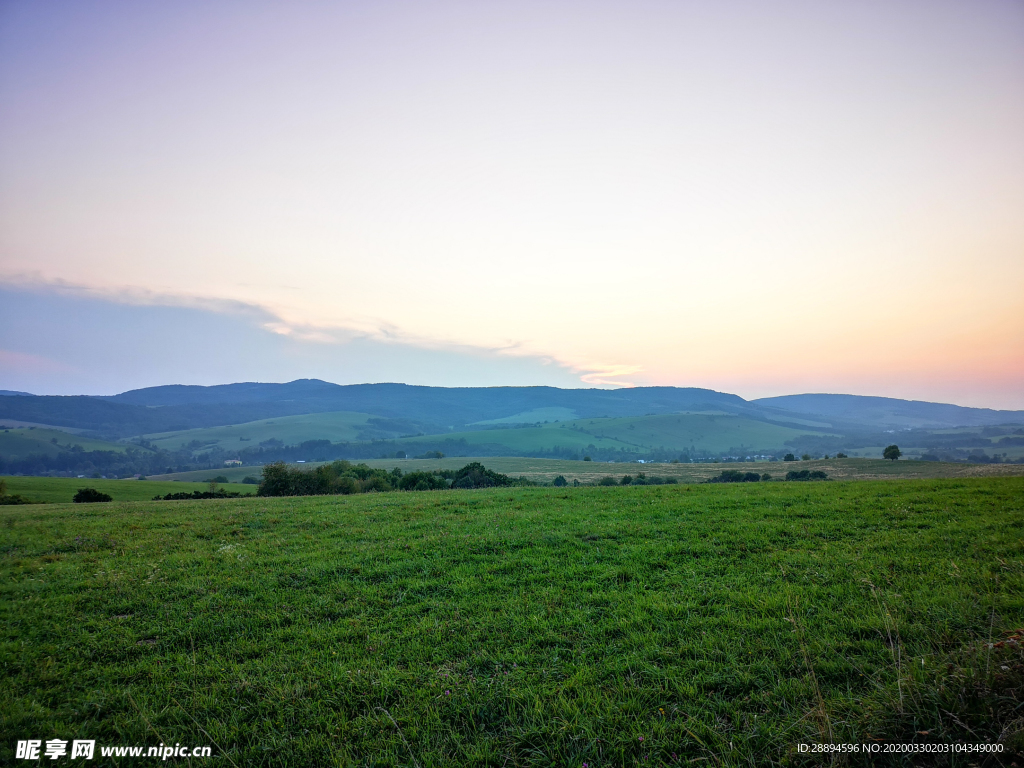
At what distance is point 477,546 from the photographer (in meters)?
11.0

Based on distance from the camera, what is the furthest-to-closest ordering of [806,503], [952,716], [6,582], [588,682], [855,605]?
1. [806,503]
2. [6,582]
3. [855,605]
4. [588,682]
5. [952,716]

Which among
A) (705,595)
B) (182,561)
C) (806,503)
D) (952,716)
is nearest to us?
(952,716)

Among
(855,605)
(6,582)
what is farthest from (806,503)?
(6,582)

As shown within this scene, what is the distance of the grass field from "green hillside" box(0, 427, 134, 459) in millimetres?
221003

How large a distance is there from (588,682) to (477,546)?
19.6 ft

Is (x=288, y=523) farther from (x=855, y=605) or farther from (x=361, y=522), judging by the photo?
(x=855, y=605)

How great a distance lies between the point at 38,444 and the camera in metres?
169

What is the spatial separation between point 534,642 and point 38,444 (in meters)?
246

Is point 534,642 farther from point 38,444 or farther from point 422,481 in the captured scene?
point 38,444

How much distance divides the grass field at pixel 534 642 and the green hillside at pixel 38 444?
221003 mm

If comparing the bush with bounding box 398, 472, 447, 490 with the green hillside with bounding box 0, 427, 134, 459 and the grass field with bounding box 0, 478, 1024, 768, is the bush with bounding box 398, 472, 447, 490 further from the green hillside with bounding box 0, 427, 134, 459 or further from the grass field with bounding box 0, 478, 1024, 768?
the green hillside with bounding box 0, 427, 134, 459
